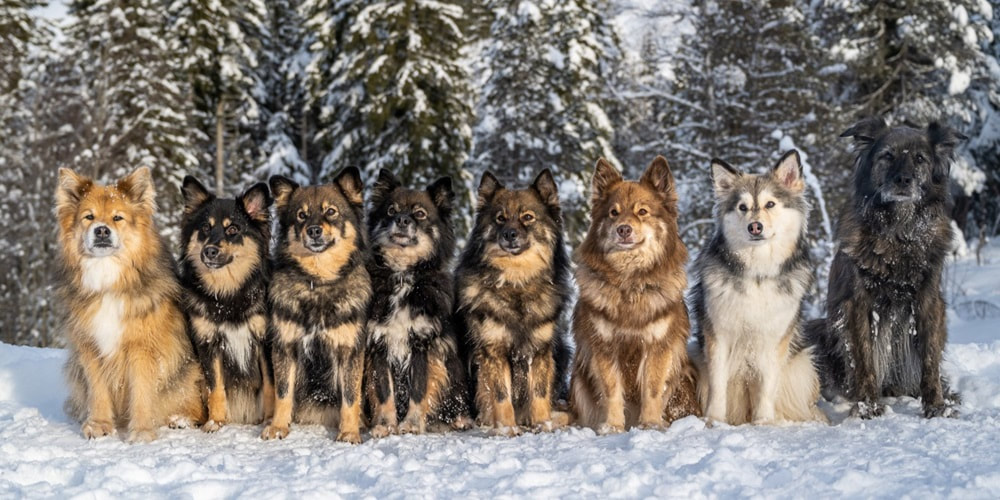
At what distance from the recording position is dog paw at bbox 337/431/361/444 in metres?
5.42

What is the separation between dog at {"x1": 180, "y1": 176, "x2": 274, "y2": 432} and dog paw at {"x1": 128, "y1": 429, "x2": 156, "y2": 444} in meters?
0.43

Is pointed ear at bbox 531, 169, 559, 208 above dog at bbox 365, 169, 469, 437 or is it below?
above

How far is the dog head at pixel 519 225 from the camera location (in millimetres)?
5820

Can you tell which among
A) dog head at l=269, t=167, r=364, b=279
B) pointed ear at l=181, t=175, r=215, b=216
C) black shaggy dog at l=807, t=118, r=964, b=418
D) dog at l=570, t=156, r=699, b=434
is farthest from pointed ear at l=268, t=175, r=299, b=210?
black shaggy dog at l=807, t=118, r=964, b=418

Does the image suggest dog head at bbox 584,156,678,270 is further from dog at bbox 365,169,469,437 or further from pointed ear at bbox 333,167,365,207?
pointed ear at bbox 333,167,365,207

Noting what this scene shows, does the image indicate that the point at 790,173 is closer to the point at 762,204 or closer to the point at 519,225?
the point at 762,204

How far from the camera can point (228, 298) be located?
577cm

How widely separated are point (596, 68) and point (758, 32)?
15.6 feet

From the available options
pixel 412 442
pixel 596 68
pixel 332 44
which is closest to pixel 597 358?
pixel 412 442

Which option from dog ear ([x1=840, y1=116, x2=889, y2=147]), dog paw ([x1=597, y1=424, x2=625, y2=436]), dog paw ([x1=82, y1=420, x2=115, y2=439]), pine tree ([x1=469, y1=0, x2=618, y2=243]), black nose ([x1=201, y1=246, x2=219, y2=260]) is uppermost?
pine tree ([x1=469, y1=0, x2=618, y2=243])

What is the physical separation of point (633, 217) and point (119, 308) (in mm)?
3851

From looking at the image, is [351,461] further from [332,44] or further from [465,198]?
[332,44]

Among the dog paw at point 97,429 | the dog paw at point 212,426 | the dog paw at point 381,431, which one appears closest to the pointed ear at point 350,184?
the dog paw at point 381,431

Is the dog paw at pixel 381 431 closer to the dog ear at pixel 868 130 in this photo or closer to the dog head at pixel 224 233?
the dog head at pixel 224 233
